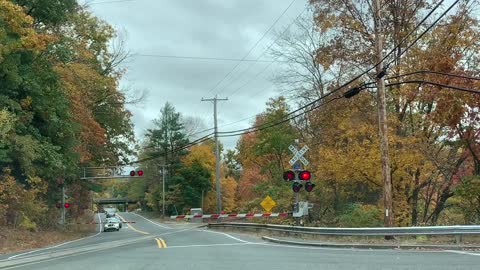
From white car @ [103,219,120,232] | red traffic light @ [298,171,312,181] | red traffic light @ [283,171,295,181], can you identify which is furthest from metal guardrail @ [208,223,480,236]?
white car @ [103,219,120,232]

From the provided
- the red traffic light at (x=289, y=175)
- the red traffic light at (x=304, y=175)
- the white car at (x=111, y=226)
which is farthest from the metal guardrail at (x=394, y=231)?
the white car at (x=111, y=226)

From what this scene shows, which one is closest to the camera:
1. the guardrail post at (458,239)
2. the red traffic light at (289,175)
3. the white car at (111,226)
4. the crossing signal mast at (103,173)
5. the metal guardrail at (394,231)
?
the metal guardrail at (394,231)

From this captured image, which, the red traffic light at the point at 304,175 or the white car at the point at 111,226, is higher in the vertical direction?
the red traffic light at the point at 304,175

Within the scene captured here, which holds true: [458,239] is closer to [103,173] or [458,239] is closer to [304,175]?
[304,175]

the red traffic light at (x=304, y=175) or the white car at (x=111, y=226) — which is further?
the white car at (x=111, y=226)

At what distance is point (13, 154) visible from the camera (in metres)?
29.5

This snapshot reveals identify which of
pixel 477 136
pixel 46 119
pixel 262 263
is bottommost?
pixel 262 263

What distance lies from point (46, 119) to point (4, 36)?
9.58 m

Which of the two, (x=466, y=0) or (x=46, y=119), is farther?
(x=46, y=119)

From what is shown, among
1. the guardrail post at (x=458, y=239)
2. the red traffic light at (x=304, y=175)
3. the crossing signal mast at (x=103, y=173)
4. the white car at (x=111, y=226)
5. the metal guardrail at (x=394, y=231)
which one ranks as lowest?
the white car at (x=111, y=226)

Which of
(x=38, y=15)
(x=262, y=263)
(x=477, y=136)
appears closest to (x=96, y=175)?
(x=38, y=15)

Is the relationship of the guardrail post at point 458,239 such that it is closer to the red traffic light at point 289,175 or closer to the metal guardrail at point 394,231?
the metal guardrail at point 394,231

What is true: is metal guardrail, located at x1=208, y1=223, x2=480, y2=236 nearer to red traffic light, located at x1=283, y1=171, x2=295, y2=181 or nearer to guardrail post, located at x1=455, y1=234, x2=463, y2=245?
guardrail post, located at x1=455, y1=234, x2=463, y2=245

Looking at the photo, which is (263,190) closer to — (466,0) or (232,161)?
(466,0)
